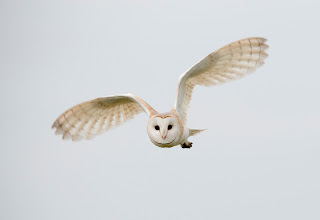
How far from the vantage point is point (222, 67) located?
50.0 ft

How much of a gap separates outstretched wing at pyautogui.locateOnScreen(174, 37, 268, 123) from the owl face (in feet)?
2.28

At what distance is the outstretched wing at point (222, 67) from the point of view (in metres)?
14.9

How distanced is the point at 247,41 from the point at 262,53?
1.26 ft

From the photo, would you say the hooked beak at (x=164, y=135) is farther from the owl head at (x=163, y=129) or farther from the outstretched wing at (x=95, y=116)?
the outstretched wing at (x=95, y=116)

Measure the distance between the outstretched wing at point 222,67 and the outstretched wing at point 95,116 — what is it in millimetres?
980

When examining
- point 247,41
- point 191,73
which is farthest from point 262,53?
point 191,73

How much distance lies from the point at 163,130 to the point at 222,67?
1.95 m

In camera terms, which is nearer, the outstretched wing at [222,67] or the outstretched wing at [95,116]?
the outstretched wing at [222,67]

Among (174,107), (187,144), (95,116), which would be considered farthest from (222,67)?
(95,116)

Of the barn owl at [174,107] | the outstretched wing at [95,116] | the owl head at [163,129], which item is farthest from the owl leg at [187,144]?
the owl head at [163,129]

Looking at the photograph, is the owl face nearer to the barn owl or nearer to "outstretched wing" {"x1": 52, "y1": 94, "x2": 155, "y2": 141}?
the barn owl

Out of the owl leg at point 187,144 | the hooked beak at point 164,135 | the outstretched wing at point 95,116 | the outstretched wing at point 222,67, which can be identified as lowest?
the owl leg at point 187,144

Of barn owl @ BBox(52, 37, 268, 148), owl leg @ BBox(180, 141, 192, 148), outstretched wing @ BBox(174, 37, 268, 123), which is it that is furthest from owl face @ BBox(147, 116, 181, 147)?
owl leg @ BBox(180, 141, 192, 148)

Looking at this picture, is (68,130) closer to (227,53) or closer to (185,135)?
(185,135)
